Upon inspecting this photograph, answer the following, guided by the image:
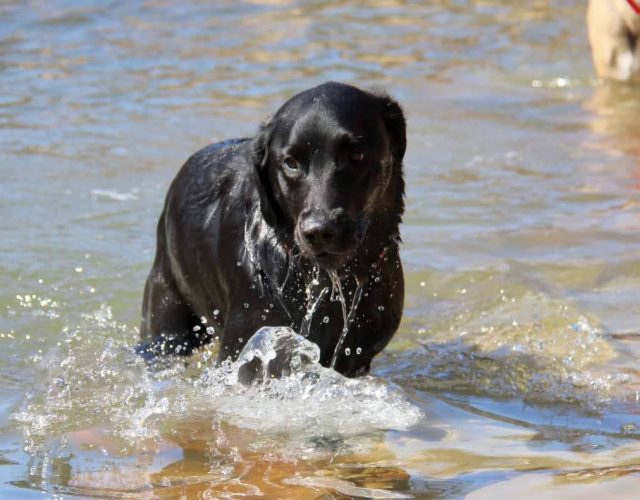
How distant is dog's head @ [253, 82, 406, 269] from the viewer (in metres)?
4.20

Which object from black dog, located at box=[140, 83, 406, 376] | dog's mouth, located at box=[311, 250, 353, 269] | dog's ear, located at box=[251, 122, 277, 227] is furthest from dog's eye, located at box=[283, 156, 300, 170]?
dog's mouth, located at box=[311, 250, 353, 269]

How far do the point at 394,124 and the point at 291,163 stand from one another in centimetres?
51

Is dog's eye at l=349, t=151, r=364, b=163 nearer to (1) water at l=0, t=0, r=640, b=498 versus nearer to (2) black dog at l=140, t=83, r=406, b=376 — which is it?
(2) black dog at l=140, t=83, r=406, b=376

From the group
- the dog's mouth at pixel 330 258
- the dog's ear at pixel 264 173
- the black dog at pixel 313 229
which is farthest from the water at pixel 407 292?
the dog's ear at pixel 264 173

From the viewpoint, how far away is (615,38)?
11.5 metres

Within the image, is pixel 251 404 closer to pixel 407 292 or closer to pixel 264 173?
pixel 264 173

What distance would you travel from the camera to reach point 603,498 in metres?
3.64

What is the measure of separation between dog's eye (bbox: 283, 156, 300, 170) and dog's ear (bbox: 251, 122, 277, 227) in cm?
17

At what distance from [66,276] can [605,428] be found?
3.40m

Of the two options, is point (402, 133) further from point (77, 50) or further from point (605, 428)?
point (77, 50)

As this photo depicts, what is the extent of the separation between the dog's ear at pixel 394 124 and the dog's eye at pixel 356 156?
0.89 ft

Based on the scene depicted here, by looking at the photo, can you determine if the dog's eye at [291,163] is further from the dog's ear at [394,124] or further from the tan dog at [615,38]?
the tan dog at [615,38]

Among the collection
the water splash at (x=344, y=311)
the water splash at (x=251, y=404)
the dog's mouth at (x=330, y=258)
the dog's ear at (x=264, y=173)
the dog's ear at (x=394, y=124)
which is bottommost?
the water splash at (x=251, y=404)

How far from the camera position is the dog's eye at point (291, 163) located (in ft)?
14.2
